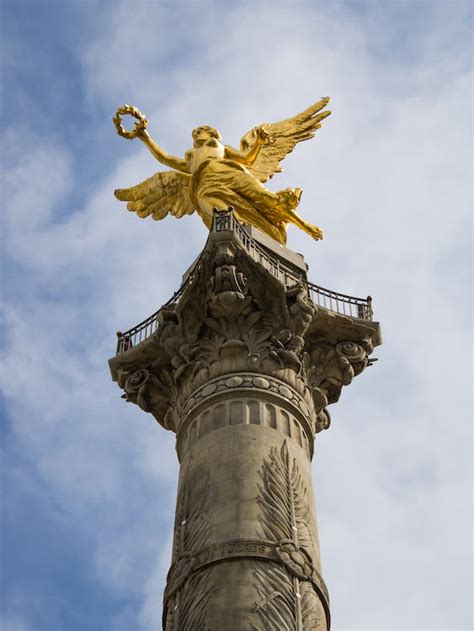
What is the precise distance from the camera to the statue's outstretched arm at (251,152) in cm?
2745

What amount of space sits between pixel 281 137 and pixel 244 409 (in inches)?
469

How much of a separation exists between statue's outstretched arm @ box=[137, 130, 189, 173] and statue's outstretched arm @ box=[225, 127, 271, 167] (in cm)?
123

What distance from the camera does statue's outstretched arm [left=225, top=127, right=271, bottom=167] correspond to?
27453 millimetres

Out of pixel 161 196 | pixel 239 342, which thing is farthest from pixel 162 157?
pixel 239 342

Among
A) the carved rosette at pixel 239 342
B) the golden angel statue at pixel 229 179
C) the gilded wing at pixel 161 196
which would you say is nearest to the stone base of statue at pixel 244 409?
the carved rosette at pixel 239 342

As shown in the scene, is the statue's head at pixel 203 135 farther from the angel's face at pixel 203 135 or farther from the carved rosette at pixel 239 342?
the carved rosette at pixel 239 342

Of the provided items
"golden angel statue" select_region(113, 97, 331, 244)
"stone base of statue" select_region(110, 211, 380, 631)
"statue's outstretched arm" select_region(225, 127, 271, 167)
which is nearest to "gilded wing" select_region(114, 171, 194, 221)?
"golden angel statue" select_region(113, 97, 331, 244)

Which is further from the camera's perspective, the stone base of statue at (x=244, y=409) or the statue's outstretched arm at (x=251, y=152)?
the statue's outstretched arm at (x=251, y=152)

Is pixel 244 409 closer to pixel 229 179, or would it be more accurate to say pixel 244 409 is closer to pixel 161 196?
pixel 229 179

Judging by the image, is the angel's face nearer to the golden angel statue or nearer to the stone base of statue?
the golden angel statue

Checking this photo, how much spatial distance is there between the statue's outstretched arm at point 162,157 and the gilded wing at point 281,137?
1.55 metres

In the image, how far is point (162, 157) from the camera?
93.4 ft

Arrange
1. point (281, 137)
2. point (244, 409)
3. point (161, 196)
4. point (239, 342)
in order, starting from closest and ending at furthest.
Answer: point (244, 409) < point (239, 342) < point (161, 196) < point (281, 137)

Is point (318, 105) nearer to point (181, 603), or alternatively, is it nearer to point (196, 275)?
point (196, 275)
